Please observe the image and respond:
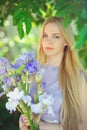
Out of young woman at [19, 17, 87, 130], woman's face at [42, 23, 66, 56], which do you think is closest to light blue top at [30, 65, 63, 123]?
young woman at [19, 17, 87, 130]

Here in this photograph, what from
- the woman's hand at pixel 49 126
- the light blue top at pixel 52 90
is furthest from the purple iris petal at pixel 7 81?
the woman's hand at pixel 49 126

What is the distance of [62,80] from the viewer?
98.9 inches

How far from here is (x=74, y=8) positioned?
1.83 m

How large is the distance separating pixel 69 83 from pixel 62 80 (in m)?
0.05

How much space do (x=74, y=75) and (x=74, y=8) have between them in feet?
2.46

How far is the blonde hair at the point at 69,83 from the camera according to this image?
2490 millimetres

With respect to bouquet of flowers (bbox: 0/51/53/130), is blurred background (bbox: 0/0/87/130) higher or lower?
higher

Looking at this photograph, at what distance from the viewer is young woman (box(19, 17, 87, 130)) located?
8.07 feet

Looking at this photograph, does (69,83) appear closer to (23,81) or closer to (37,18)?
(23,81)

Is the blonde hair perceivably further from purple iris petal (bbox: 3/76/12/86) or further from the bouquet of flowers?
purple iris petal (bbox: 3/76/12/86)

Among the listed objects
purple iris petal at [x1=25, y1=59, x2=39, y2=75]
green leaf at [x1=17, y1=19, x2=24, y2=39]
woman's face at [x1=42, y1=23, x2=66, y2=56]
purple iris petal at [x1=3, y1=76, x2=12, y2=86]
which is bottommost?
purple iris petal at [x1=3, y1=76, x2=12, y2=86]

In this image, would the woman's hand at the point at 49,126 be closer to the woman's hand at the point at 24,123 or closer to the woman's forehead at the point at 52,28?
the woman's hand at the point at 24,123

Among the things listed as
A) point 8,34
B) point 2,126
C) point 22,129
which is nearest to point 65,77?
point 22,129

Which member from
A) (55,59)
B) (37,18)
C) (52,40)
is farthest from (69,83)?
(37,18)
